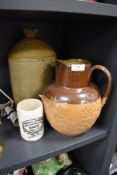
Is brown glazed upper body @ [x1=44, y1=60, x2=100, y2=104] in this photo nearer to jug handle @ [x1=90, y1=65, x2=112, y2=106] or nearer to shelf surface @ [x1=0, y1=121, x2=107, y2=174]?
jug handle @ [x1=90, y1=65, x2=112, y2=106]

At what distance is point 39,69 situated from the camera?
59 centimetres

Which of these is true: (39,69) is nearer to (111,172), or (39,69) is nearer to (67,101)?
(67,101)

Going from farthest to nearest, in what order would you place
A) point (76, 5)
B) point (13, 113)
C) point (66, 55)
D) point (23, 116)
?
point (66, 55), point (13, 113), point (23, 116), point (76, 5)

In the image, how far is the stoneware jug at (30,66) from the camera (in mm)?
572

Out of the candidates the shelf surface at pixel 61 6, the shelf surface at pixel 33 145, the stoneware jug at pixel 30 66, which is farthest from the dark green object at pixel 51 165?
the shelf surface at pixel 61 6

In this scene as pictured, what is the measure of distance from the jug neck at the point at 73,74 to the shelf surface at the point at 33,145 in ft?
0.58

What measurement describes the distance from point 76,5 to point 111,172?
73cm

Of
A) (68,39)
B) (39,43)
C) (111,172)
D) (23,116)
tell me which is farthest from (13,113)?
(111,172)

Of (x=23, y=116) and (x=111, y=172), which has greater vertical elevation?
(x=23, y=116)

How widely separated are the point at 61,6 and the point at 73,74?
0.19m

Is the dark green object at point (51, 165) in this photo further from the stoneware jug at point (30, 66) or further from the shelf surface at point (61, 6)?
the shelf surface at point (61, 6)

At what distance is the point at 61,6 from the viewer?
0.39 meters

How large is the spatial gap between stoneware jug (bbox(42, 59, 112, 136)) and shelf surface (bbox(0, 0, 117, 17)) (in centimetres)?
15

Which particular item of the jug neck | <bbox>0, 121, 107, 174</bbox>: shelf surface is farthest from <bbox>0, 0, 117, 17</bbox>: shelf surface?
<bbox>0, 121, 107, 174</bbox>: shelf surface
